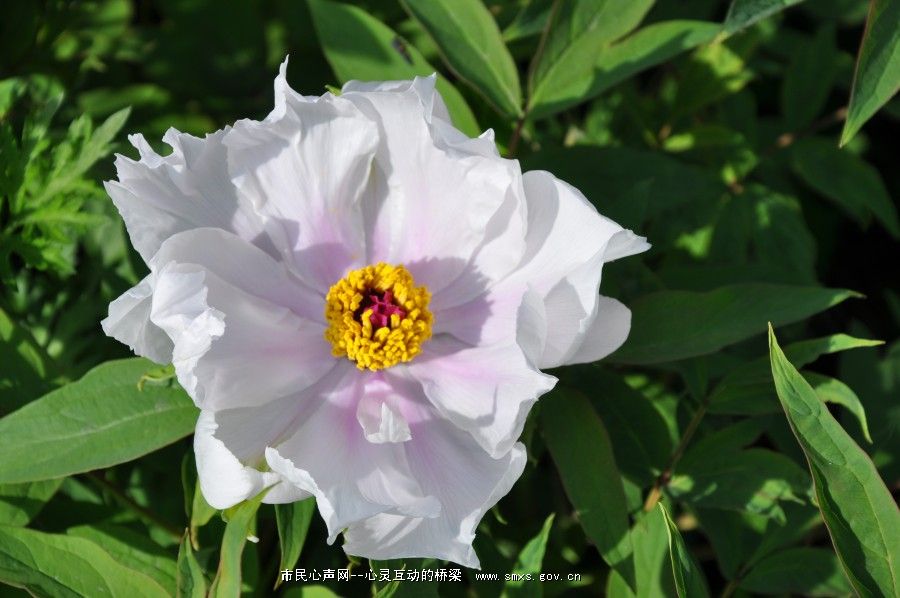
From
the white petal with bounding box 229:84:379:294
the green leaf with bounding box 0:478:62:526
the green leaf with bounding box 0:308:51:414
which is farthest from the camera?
the green leaf with bounding box 0:308:51:414

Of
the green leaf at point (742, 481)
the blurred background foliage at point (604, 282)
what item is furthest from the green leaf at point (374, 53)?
the green leaf at point (742, 481)

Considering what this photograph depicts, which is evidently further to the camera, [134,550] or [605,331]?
[134,550]

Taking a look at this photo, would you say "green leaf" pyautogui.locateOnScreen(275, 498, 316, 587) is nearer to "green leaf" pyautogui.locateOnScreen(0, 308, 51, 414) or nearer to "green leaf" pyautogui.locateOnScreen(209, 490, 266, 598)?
"green leaf" pyautogui.locateOnScreen(209, 490, 266, 598)

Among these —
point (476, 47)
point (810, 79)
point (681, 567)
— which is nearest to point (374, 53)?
point (476, 47)

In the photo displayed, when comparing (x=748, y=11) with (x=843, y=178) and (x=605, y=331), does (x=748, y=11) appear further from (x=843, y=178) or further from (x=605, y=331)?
(x=843, y=178)

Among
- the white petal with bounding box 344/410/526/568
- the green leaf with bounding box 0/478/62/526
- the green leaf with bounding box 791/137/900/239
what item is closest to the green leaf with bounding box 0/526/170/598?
the green leaf with bounding box 0/478/62/526

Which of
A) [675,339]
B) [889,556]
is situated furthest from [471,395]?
[889,556]

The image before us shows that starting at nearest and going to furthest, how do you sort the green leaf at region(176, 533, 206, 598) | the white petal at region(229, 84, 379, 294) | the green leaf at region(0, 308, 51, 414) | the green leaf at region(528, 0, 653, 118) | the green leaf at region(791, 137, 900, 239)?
the green leaf at region(176, 533, 206, 598), the white petal at region(229, 84, 379, 294), the green leaf at region(0, 308, 51, 414), the green leaf at region(528, 0, 653, 118), the green leaf at region(791, 137, 900, 239)

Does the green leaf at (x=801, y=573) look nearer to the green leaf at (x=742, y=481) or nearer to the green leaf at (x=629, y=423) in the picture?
the green leaf at (x=742, y=481)
